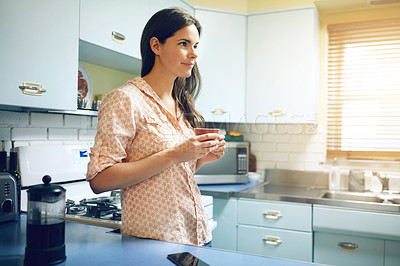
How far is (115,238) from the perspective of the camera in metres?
1.23

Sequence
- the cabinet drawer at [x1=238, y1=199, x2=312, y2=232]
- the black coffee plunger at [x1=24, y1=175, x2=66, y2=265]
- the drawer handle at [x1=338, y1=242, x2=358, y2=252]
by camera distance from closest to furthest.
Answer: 1. the black coffee plunger at [x1=24, y1=175, x2=66, y2=265]
2. the drawer handle at [x1=338, y1=242, x2=358, y2=252]
3. the cabinet drawer at [x1=238, y1=199, x2=312, y2=232]

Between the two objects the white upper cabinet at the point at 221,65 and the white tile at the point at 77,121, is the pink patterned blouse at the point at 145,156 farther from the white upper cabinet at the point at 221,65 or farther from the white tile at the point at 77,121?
the white upper cabinet at the point at 221,65

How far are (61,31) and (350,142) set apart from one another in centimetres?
228

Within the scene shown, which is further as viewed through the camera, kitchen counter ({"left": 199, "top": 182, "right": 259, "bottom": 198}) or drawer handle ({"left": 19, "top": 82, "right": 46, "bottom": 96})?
kitchen counter ({"left": 199, "top": 182, "right": 259, "bottom": 198})

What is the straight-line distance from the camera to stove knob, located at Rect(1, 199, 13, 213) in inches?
59.0

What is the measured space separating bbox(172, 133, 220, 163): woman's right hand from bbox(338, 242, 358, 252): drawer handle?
157cm

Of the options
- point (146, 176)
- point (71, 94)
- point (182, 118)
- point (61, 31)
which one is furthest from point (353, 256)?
point (61, 31)

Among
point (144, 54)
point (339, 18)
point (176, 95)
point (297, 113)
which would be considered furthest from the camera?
point (339, 18)

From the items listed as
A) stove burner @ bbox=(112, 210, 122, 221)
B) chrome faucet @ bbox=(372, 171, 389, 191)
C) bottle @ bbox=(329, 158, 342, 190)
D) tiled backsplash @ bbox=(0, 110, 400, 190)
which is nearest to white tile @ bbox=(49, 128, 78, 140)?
tiled backsplash @ bbox=(0, 110, 400, 190)

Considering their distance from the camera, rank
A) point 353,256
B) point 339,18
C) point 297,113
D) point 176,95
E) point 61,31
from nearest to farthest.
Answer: point 176,95
point 61,31
point 353,256
point 297,113
point 339,18

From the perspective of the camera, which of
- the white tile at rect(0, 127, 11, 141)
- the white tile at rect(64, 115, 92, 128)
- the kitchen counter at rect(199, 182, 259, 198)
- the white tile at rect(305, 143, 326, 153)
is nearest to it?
the white tile at rect(0, 127, 11, 141)

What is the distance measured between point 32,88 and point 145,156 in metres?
0.68

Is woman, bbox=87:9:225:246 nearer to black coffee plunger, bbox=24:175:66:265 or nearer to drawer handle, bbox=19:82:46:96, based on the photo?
black coffee plunger, bbox=24:175:66:265

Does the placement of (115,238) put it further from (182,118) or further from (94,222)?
(182,118)
